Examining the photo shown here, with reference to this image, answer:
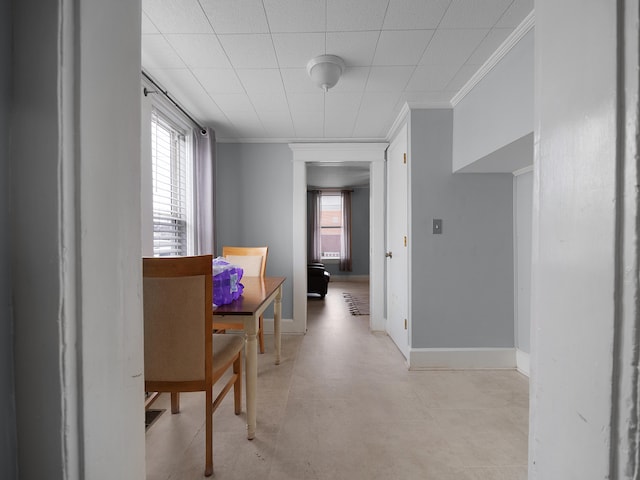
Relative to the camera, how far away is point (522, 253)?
260 cm

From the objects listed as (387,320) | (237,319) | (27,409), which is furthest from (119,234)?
(387,320)

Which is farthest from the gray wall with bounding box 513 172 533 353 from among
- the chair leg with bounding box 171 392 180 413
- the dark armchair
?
the dark armchair

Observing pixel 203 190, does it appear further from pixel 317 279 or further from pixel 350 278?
pixel 350 278

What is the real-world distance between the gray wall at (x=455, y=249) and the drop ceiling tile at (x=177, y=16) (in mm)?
1828

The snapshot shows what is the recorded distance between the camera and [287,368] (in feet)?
8.57

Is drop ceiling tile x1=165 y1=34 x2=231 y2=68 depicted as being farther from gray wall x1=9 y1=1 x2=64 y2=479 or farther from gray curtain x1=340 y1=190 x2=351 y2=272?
gray curtain x1=340 y1=190 x2=351 y2=272

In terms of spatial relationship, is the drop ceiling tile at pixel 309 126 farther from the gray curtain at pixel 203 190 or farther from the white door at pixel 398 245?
the gray curtain at pixel 203 190

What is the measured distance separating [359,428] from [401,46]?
233 cm

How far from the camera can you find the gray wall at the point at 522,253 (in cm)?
252

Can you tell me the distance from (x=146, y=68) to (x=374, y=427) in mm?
2800

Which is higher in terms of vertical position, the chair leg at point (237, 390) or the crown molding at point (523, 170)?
the crown molding at point (523, 170)

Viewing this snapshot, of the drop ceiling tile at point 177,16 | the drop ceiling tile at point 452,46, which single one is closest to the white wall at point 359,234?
the drop ceiling tile at point 452,46

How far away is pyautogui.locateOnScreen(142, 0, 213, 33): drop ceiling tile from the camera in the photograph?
4.98 feet

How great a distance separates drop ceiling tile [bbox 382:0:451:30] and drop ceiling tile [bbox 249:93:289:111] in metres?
1.10
